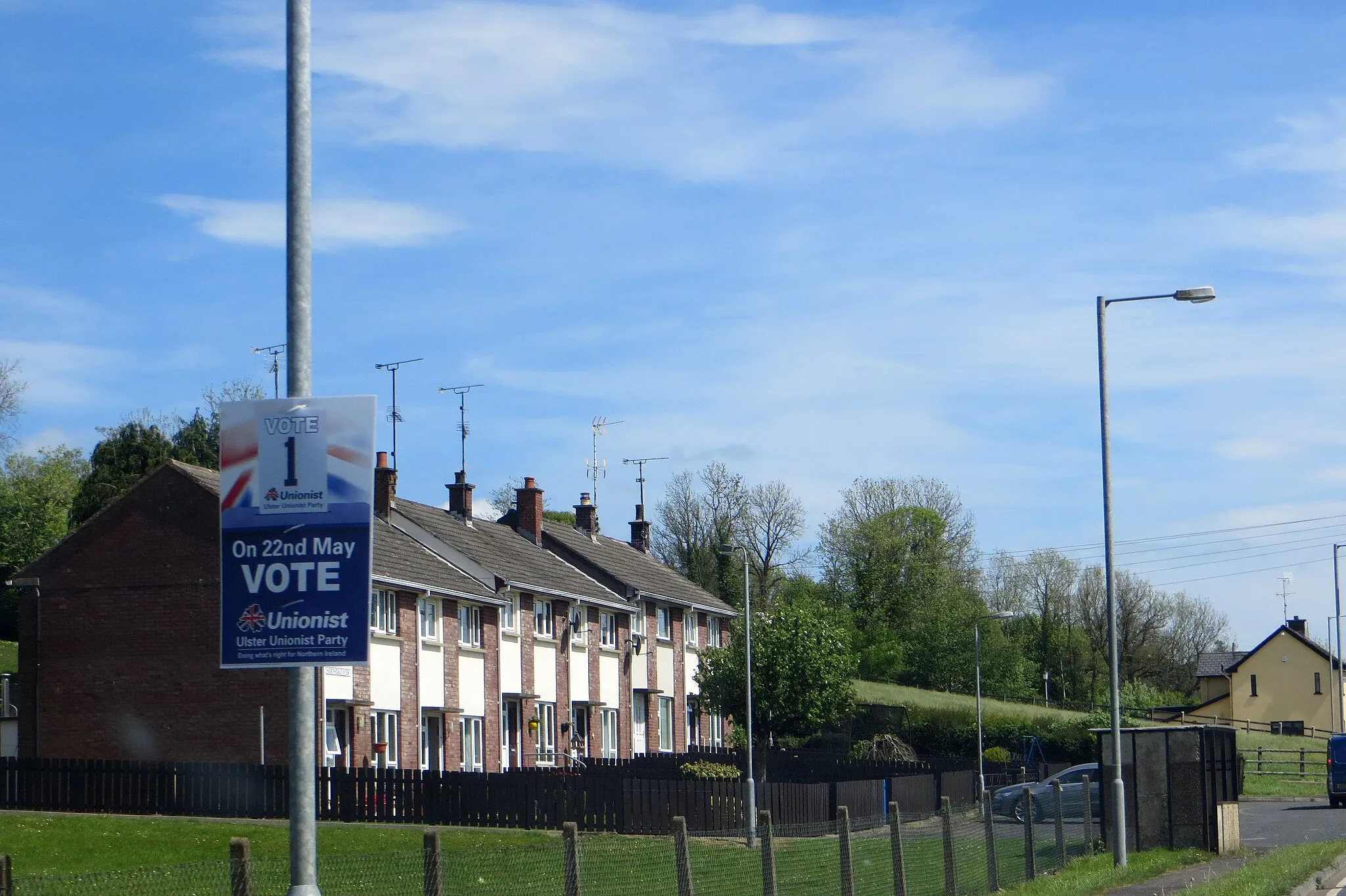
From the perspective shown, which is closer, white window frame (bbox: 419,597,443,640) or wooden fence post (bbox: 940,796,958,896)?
wooden fence post (bbox: 940,796,958,896)

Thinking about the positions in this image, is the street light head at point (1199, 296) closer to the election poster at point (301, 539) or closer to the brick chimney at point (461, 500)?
the election poster at point (301, 539)

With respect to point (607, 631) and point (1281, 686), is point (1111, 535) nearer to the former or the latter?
point (607, 631)

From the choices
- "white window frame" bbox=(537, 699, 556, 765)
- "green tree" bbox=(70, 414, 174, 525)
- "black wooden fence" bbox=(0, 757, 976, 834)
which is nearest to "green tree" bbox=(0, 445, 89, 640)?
"green tree" bbox=(70, 414, 174, 525)

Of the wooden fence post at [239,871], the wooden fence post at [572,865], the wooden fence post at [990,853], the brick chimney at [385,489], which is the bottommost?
the wooden fence post at [990,853]

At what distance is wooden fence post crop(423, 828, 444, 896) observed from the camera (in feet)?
31.1

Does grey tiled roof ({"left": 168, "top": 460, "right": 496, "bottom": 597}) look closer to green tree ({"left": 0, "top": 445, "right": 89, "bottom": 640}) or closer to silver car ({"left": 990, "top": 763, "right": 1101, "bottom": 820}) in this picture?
silver car ({"left": 990, "top": 763, "right": 1101, "bottom": 820})

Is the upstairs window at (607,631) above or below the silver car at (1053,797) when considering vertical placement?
above

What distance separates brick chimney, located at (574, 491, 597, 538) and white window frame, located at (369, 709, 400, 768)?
2387 centimetres

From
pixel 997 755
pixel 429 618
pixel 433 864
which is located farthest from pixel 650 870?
pixel 997 755

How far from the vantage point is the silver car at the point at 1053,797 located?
26500mm

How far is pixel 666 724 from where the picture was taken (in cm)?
5947

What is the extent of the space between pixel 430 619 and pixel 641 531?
28775 mm

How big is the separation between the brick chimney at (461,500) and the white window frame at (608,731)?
8387 mm

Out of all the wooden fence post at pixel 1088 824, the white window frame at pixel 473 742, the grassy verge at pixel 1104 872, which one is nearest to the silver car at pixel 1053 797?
the wooden fence post at pixel 1088 824
